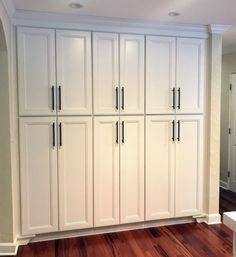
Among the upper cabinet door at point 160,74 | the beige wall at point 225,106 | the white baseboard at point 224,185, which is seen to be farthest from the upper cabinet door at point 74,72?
the white baseboard at point 224,185

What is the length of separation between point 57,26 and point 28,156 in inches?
53.9

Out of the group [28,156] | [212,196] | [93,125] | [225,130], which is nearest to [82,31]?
[93,125]

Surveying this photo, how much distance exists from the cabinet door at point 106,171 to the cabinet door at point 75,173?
0.23 feet

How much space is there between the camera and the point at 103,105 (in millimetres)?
3020

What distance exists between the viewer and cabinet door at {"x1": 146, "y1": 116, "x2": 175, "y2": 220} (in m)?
3.20

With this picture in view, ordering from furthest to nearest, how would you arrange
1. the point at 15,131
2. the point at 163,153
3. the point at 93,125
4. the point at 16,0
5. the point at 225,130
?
the point at 225,130 < the point at 163,153 < the point at 93,125 < the point at 15,131 < the point at 16,0

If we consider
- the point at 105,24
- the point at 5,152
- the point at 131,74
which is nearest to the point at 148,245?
the point at 5,152

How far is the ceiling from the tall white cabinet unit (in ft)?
0.83

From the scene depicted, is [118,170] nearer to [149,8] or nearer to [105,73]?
[105,73]

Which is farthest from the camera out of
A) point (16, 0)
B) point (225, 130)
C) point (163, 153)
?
point (225, 130)

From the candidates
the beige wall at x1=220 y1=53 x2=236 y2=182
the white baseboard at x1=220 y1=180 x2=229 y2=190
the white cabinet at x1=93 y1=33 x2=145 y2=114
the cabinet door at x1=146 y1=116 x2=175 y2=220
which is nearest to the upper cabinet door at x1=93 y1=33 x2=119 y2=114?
the white cabinet at x1=93 y1=33 x2=145 y2=114

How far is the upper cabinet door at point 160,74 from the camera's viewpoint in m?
3.12

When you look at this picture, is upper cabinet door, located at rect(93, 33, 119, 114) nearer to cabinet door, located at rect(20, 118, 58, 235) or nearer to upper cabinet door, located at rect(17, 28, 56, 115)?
upper cabinet door, located at rect(17, 28, 56, 115)

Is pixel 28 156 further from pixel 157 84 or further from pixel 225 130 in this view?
pixel 225 130
